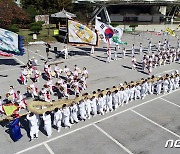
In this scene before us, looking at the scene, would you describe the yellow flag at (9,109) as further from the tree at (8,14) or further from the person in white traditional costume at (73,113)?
the tree at (8,14)

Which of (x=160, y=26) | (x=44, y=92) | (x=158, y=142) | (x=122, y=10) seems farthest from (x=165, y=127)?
(x=122, y=10)

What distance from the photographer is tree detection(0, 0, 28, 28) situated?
A: 30.9m

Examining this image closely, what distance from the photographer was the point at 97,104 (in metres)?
13.8

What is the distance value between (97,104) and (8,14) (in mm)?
22462

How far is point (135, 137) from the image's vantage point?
39.1ft

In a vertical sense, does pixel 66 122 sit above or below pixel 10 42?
below

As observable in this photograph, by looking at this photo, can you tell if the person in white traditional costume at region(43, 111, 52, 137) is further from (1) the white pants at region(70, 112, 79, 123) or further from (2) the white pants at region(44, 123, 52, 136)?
(1) the white pants at region(70, 112, 79, 123)

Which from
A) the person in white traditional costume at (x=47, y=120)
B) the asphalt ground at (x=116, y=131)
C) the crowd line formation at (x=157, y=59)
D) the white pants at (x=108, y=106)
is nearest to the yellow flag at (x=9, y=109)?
the asphalt ground at (x=116, y=131)

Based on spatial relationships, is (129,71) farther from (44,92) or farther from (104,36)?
(44,92)

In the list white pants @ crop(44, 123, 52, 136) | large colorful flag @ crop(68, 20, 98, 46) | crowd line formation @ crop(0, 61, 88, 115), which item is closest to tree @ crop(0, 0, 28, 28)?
large colorful flag @ crop(68, 20, 98, 46)

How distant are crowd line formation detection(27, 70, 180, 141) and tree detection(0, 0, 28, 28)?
20.9 m

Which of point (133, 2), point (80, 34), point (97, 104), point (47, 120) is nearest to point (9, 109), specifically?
point (47, 120)

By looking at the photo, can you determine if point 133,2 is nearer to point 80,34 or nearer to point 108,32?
point 108,32

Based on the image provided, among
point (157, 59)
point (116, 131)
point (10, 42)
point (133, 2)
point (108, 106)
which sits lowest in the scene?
point (116, 131)
